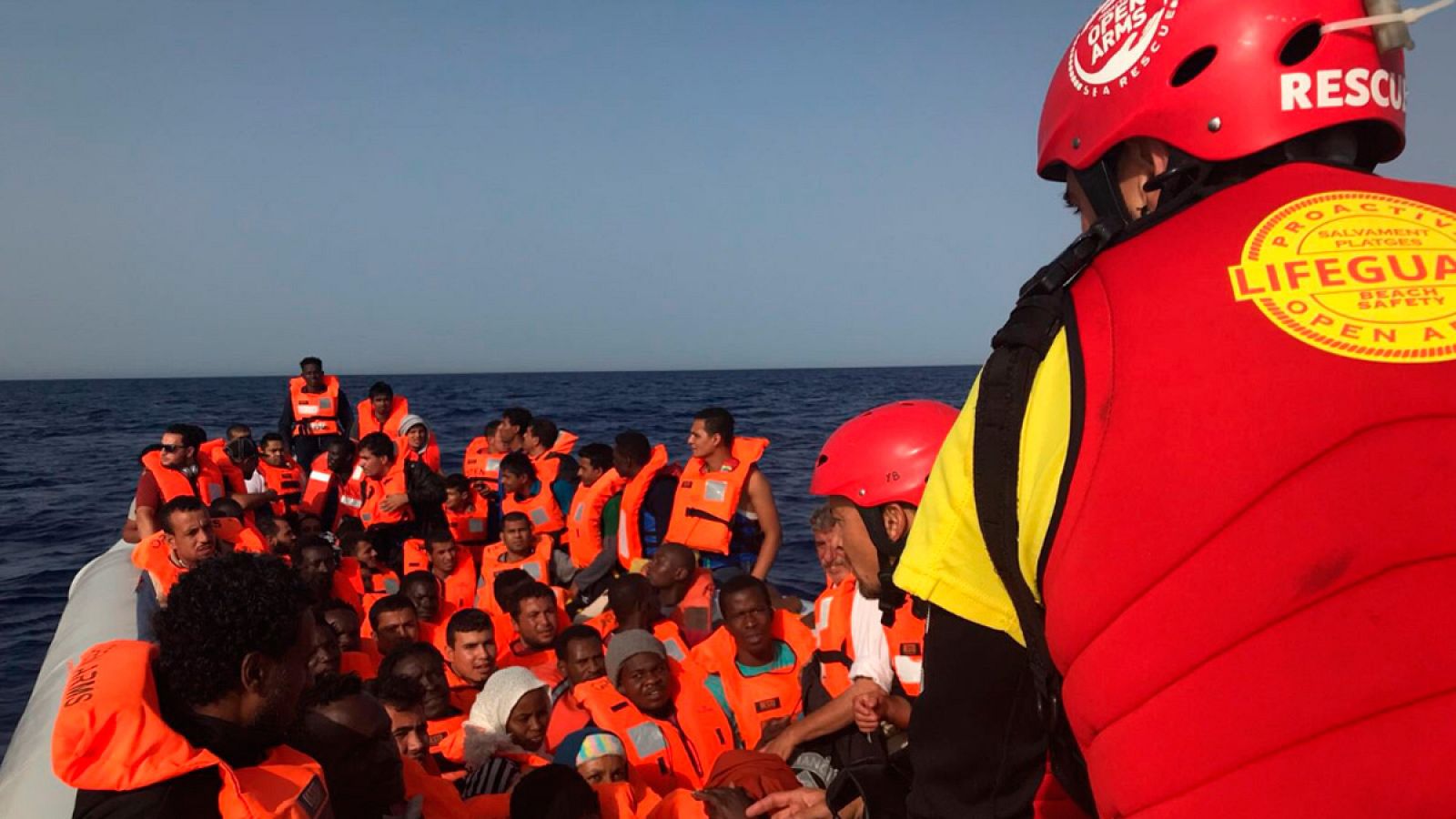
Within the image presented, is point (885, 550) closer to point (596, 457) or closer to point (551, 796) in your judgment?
point (551, 796)

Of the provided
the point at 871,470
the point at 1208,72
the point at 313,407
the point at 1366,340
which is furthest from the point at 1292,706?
the point at 313,407

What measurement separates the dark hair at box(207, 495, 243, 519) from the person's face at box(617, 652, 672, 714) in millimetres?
4251

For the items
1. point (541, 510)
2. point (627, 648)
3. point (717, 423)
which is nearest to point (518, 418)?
point (541, 510)

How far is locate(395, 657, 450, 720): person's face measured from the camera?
204 inches

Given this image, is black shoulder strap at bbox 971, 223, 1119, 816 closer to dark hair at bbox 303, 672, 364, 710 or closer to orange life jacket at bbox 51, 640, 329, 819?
orange life jacket at bbox 51, 640, 329, 819

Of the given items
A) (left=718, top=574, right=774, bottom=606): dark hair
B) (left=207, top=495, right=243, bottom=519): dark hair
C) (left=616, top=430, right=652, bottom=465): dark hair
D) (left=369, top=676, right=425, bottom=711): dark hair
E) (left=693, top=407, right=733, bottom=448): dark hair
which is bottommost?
(left=369, top=676, right=425, bottom=711): dark hair

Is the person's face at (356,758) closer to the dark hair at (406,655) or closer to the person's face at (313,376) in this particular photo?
the dark hair at (406,655)

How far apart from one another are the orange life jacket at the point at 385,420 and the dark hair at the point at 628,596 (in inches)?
222

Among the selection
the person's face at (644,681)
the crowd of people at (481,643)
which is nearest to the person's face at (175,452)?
the crowd of people at (481,643)

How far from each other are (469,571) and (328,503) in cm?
312

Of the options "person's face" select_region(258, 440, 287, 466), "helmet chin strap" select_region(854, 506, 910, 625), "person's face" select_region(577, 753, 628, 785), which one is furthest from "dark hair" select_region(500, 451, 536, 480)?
"helmet chin strap" select_region(854, 506, 910, 625)

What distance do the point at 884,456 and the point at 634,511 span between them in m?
5.25

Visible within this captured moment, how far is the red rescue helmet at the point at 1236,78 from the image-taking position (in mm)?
1131

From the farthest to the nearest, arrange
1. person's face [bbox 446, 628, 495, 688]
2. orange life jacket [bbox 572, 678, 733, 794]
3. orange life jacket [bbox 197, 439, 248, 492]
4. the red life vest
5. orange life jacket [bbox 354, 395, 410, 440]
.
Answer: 1. orange life jacket [bbox 354, 395, 410, 440]
2. orange life jacket [bbox 197, 439, 248, 492]
3. person's face [bbox 446, 628, 495, 688]
4. orange life jacket [bbox 572, 678, 733, 794]
5. the red life vest
